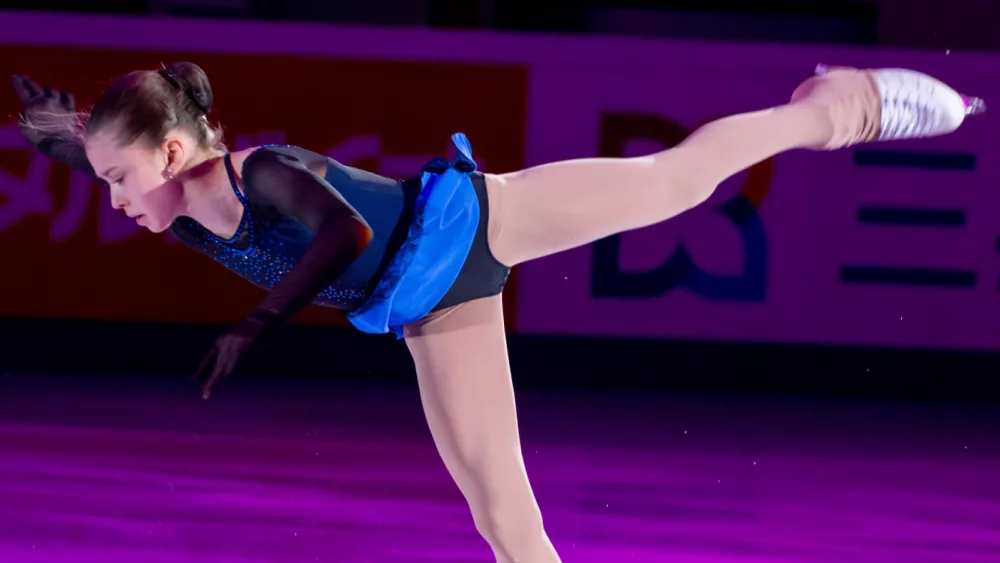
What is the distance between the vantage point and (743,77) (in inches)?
237

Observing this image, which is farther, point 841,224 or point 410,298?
point 841,224

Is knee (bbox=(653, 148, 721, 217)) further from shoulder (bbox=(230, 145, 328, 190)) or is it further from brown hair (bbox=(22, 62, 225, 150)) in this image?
brown hair (bbox=(22, 62, 225, 150))

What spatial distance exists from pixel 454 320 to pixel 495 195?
0.86ft

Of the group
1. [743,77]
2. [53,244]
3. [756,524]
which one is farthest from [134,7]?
[756,524]

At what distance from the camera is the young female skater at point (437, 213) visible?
2523 millimetres

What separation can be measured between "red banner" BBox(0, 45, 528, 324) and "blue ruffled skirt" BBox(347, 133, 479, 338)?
3.30m

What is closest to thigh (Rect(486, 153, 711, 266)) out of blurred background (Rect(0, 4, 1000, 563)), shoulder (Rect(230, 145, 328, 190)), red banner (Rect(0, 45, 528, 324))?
shoulder (Rect(230, 145, 328, 190))

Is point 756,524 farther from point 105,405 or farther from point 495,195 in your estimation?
point 105,405

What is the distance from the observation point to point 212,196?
8.41ft

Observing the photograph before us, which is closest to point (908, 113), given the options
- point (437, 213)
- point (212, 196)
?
point (437, 213)

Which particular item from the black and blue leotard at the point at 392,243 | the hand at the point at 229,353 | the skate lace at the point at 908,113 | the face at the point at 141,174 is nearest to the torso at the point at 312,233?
the black and blue leotard at the point at 392,243

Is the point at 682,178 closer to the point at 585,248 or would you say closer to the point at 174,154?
the point at 174,154

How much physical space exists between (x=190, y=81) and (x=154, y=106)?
0.09 m

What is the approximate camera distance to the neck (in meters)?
2.55
